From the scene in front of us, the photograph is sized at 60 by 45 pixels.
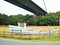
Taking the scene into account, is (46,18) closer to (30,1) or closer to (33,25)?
(33,25)

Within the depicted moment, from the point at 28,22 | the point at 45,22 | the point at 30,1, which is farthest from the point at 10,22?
the point at 30,1

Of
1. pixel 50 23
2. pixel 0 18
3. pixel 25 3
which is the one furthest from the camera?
pixel 50 23

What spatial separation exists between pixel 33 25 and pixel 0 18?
8.88m

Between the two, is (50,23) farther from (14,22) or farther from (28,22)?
(14,22)

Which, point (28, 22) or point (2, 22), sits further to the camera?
point (28, 22)

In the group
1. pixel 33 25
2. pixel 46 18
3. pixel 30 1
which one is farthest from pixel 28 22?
pixel 30 1

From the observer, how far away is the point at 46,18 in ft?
177

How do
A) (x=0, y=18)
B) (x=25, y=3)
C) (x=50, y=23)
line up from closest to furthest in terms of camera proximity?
(x=25, y=3) → (x=0, y=18) → (x=50, y=23)

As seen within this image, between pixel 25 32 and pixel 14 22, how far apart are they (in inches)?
608

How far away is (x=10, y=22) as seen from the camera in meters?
52.7

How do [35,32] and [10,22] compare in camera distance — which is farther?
[10,22]

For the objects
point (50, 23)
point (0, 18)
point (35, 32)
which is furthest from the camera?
point (50, 23)

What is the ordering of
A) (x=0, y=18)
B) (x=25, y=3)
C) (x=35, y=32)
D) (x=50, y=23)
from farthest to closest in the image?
(x=50, y=23), (x=0, y=18), (x=25, y=3), (x=35, y=32)

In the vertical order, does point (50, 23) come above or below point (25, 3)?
below
